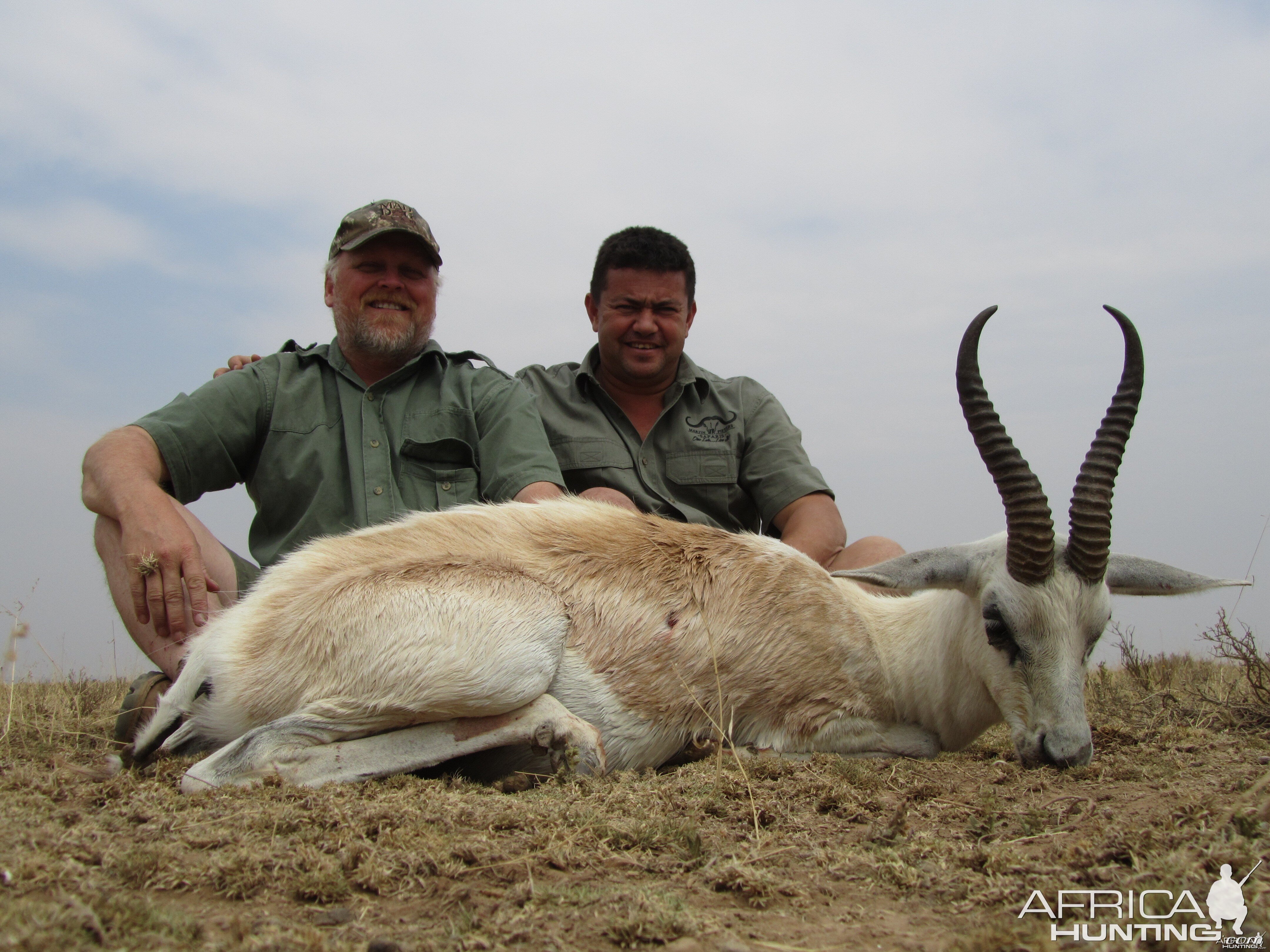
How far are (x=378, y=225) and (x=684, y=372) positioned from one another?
8.74 feet

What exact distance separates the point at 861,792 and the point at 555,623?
1.36m

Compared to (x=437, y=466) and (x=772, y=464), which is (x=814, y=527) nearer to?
(x=772, y=464)

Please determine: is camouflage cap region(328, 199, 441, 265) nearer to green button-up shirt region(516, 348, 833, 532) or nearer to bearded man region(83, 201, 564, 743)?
bearded man region(83, 201, 564, 743)

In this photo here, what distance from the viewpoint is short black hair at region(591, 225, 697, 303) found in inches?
273

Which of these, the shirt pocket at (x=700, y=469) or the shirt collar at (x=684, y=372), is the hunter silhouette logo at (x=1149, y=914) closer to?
the shirt pocket at (x=700, y=469)

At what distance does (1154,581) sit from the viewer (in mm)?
4109

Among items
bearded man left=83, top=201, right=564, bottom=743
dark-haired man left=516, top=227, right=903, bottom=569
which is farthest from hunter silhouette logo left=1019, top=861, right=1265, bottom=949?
dark-haired man left=516, top=227, right=903, bottom=569

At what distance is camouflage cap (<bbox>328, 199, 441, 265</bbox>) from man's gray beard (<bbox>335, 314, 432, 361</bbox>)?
500mm

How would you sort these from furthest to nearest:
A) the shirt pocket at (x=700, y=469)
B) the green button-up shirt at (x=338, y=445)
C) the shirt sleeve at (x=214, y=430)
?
1. the shirt pocket at (x=700, y=469)
2. the green button-up shirt at (x=338, y=445)
3. the shirt sleeve at (x=214, y=430)

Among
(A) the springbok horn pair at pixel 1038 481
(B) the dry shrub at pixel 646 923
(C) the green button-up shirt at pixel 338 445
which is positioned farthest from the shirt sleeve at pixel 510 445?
(B) the dry shrub at pixel 646 923

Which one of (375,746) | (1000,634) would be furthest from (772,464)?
(375,746)

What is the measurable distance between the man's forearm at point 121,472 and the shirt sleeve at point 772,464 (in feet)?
13.3

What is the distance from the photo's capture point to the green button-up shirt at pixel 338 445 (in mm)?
5062

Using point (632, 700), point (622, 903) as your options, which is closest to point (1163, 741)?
point (632, 700)
